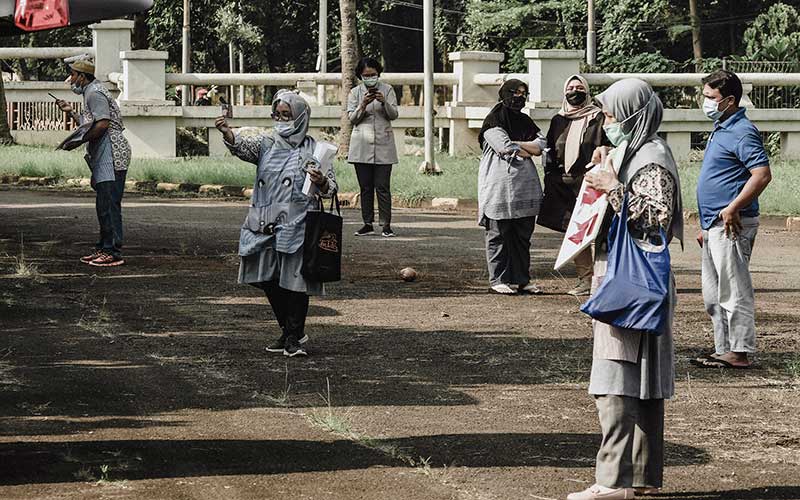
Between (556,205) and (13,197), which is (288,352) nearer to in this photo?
(556,205)

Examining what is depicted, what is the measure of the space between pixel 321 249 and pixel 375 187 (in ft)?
24.5

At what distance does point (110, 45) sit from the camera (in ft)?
100

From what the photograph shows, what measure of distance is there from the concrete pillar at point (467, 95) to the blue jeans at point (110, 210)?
51.3ft

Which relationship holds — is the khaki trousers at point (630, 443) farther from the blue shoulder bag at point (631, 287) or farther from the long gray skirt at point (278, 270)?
the long gray skirt at point (278, 270)

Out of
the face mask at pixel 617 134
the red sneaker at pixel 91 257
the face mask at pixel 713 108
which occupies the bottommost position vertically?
the red sneaker at pixel 91 257

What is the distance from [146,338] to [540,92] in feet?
62.8

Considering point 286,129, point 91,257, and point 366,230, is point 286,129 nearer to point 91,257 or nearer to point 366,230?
point 91,257

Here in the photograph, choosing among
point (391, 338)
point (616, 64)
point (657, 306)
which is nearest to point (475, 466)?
point (657, 306)

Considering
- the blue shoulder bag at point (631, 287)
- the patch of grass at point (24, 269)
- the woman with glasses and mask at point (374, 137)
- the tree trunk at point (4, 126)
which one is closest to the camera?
the blue shoulder bag at point (631, 287)

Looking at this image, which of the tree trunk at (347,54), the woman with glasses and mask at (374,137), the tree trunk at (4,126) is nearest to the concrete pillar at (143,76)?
the tree trunk at (4,126)

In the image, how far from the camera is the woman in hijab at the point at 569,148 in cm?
1259

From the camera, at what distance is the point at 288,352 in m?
10.2

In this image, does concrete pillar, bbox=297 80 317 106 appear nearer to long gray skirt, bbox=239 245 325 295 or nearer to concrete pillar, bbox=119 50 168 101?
concrete pillar, bbox=119 50 168 101

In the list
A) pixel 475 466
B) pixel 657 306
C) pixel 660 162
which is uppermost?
pixel 660 162
